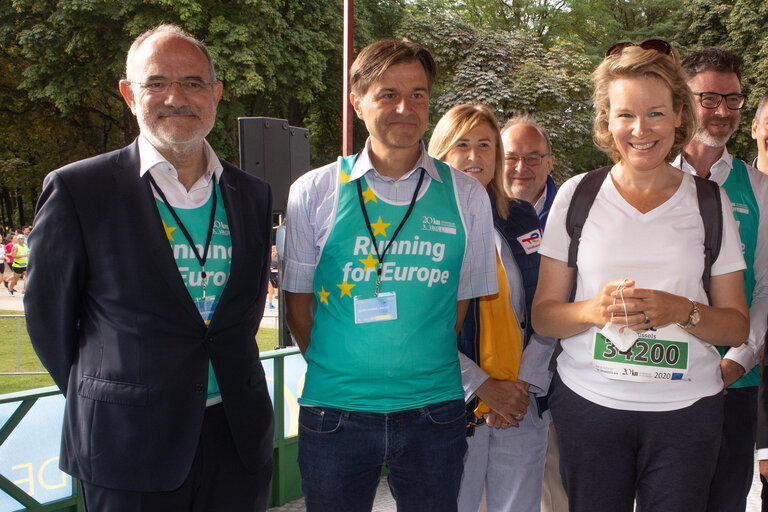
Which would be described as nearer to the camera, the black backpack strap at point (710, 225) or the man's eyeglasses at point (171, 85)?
the black backpack strap at point (710, 225)

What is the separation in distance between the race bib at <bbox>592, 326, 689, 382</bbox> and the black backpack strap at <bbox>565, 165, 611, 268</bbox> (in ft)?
1.00

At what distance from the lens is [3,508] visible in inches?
124

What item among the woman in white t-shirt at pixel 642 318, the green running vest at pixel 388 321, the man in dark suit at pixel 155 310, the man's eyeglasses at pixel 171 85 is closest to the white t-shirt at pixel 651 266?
the woman in white t-shirt at pixel 642 318

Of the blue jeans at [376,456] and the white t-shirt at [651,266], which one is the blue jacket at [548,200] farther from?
the blue jeans at [376,456]

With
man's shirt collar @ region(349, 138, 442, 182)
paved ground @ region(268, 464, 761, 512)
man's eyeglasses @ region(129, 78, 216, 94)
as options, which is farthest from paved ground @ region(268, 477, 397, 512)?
man's eyeglasses @ region(129, 78, 216, 94)

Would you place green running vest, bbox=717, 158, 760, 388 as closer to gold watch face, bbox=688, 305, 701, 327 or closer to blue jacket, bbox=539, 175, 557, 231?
gold watch face, bbox=688, 305, 701, 327

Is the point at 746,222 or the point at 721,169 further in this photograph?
the point at 721,169

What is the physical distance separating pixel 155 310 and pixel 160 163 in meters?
0.48

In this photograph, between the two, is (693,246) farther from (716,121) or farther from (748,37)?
(748,37)

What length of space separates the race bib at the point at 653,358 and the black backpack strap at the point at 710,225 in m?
0.19

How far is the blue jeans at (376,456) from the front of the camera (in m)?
2.07

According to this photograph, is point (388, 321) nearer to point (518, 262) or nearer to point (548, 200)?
point (518, 262)

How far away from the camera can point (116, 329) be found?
1.91 m

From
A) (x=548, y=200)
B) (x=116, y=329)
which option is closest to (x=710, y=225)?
(x=548, y=200)
